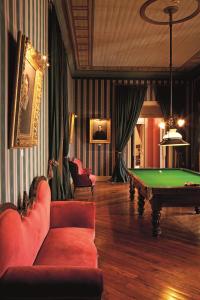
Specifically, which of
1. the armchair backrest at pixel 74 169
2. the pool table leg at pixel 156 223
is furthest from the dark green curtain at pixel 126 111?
the pool table leg at pixel 156 223

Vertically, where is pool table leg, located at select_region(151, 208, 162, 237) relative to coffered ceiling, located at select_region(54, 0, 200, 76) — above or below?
below

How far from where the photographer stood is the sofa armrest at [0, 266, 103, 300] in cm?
141

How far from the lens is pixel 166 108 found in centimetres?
873

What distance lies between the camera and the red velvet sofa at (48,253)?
1.43m

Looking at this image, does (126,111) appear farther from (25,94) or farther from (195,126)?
(25,94)

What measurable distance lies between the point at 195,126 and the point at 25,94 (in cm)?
674

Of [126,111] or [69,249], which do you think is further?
[126,111]

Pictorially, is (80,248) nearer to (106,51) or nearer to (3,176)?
(3,176)

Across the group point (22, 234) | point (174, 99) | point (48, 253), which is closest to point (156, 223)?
point (48, 253)

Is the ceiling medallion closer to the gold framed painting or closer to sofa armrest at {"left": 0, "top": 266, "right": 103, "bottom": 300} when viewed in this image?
the gold framed painting

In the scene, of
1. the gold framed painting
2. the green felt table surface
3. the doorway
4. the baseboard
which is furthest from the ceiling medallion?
the doorway

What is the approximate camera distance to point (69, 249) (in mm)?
2189

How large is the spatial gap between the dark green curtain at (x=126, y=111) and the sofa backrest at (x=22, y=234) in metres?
6.19

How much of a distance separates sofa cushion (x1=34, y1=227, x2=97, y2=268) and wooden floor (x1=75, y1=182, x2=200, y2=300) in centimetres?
47
